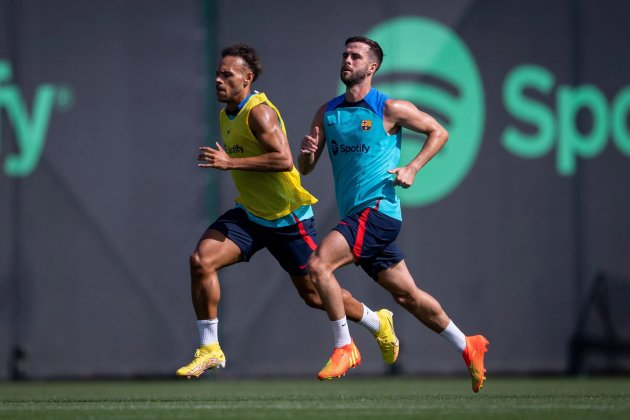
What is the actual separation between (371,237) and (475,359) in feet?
3.98

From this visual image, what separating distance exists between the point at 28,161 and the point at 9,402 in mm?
4126

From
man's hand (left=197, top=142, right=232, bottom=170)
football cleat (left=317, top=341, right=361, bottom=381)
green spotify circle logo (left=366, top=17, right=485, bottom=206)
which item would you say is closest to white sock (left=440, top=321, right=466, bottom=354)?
football cleat (left=317, top=341, right=361, bottom=381)

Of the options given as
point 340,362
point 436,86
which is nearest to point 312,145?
point 340,362

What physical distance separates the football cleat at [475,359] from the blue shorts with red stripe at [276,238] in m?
1.32

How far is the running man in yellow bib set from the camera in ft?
25.5

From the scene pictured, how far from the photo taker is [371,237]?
7465 mm

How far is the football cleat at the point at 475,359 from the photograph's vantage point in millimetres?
7852

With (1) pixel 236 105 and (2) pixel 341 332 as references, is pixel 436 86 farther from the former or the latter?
(2) pixel 341 332

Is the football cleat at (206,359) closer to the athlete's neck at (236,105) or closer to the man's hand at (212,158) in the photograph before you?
the man's hand at (212,158)

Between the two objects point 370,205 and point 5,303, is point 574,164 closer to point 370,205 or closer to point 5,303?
point 370,205

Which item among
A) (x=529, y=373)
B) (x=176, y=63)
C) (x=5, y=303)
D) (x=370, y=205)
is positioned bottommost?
(x=529, y=373)

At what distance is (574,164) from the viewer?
12.0 metres

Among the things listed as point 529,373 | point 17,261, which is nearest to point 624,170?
point 529,373

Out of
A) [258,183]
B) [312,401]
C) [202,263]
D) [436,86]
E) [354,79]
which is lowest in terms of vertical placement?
[312,401]
